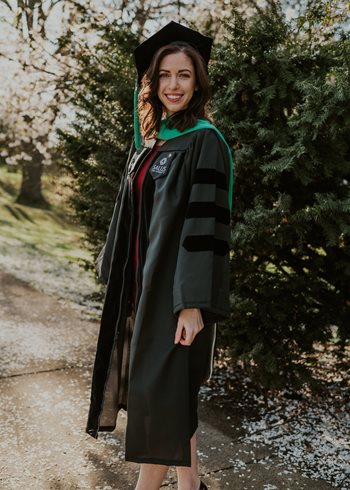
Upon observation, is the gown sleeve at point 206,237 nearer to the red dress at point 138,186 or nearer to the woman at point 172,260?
the woman at point 172,260

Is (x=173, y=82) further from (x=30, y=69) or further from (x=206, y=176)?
(x=30, y=69)

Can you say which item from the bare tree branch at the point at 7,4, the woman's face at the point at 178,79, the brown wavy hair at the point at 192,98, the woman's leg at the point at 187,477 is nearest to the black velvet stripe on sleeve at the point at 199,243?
the brown wavy hair at the point at 192,98

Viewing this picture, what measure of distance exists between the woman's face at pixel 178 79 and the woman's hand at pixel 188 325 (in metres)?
0.86

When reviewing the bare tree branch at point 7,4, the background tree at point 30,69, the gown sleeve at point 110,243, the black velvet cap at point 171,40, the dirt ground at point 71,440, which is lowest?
the dirt ground at point 71,440

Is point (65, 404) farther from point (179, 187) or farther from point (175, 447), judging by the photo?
point (179, 187)

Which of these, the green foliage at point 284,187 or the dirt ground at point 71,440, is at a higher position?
the green foliage at point 284,187

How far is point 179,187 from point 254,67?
1.53 metres

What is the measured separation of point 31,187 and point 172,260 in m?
15.6

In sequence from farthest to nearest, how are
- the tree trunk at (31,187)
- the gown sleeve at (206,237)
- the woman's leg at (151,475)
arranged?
1. the tree trunk at (31,187)
2. the woman's leg at (151,475)
3. the gown sleeve at (206,237)

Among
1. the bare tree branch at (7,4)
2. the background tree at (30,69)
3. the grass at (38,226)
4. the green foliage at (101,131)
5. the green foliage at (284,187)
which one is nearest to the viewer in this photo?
the green foliage at (284,187)

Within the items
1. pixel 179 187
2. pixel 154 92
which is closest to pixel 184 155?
pixel 179 187

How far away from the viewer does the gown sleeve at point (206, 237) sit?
7.00 ft

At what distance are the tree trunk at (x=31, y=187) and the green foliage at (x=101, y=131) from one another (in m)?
12.0

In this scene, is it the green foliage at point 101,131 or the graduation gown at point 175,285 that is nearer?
the graduation gown at point 175,285
